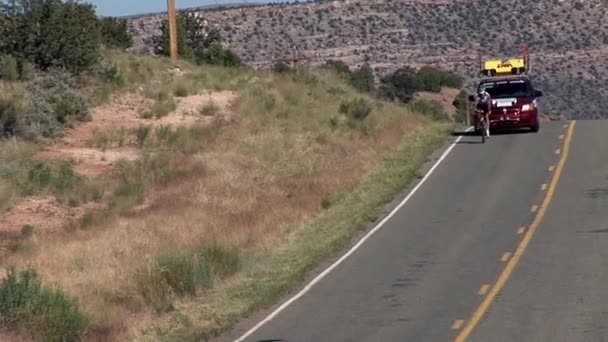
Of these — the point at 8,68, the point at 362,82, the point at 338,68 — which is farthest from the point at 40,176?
the point at 338,68

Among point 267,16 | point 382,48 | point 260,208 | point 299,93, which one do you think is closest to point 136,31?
point 267,16

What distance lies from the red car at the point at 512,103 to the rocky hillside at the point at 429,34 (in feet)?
115

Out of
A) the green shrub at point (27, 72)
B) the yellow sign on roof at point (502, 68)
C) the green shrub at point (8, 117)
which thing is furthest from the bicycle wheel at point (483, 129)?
the green shrub at point (27, 72)

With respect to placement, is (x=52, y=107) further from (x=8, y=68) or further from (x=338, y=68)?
(x=338, y=68)

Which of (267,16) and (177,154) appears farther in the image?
(267,16)

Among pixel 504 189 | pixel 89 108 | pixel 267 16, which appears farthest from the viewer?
pixel 267 16

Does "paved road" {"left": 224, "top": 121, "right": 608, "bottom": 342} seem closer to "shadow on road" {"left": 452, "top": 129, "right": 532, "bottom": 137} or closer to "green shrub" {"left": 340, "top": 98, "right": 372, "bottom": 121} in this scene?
"shadow on road" {"left": 452, "top": 129, "right": 532, "bottom": 137}

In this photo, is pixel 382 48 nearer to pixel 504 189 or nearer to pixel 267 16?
pixel 267 16

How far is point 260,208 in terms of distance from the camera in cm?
3056

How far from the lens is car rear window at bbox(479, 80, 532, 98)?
41906mm

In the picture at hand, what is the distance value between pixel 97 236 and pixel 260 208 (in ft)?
13.0

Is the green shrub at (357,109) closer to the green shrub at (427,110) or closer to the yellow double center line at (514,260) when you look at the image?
the green shrub at (427,110)

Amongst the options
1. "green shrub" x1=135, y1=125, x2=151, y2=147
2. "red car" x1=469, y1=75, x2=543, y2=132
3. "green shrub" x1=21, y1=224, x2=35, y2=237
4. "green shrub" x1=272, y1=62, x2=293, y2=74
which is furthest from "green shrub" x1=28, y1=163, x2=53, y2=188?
"green shrub" x1=272, y1=62, x2=293, y2=74

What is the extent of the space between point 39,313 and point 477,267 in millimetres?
7422
